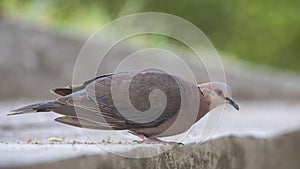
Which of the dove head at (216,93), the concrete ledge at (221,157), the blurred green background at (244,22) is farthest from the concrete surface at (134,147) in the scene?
the blurred green background at (244,22)

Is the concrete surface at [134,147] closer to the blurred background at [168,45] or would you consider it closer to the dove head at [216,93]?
the blurred background at [168,45]

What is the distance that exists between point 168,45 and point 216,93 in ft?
17.8

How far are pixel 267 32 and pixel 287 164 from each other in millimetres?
6520

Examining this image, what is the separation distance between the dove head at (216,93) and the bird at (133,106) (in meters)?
0.04

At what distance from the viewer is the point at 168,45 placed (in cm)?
796

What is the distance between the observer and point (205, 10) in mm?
10281

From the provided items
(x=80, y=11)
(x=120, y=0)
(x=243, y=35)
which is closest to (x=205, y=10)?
(x=243, y=35)

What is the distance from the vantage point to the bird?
2.40 meters

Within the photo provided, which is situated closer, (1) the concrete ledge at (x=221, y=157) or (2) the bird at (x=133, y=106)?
(1) the concrete ledge at (x=221, y=157)

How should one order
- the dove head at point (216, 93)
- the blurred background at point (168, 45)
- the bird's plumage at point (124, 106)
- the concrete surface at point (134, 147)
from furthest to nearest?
the blurred background at point (168, 45) → the dove head at point (216, 93) → the bird's plumage at point (124, 106) → the concrete surface at point (134, 147)

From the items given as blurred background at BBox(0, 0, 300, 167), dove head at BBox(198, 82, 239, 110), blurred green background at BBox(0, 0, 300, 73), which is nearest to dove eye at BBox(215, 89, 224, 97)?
dove head at BBox(198, 82, 239, 110)

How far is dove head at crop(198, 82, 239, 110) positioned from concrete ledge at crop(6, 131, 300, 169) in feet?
0.56

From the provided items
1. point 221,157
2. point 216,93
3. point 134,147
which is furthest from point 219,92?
point 134,147

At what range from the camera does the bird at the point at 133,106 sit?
2.40 m
